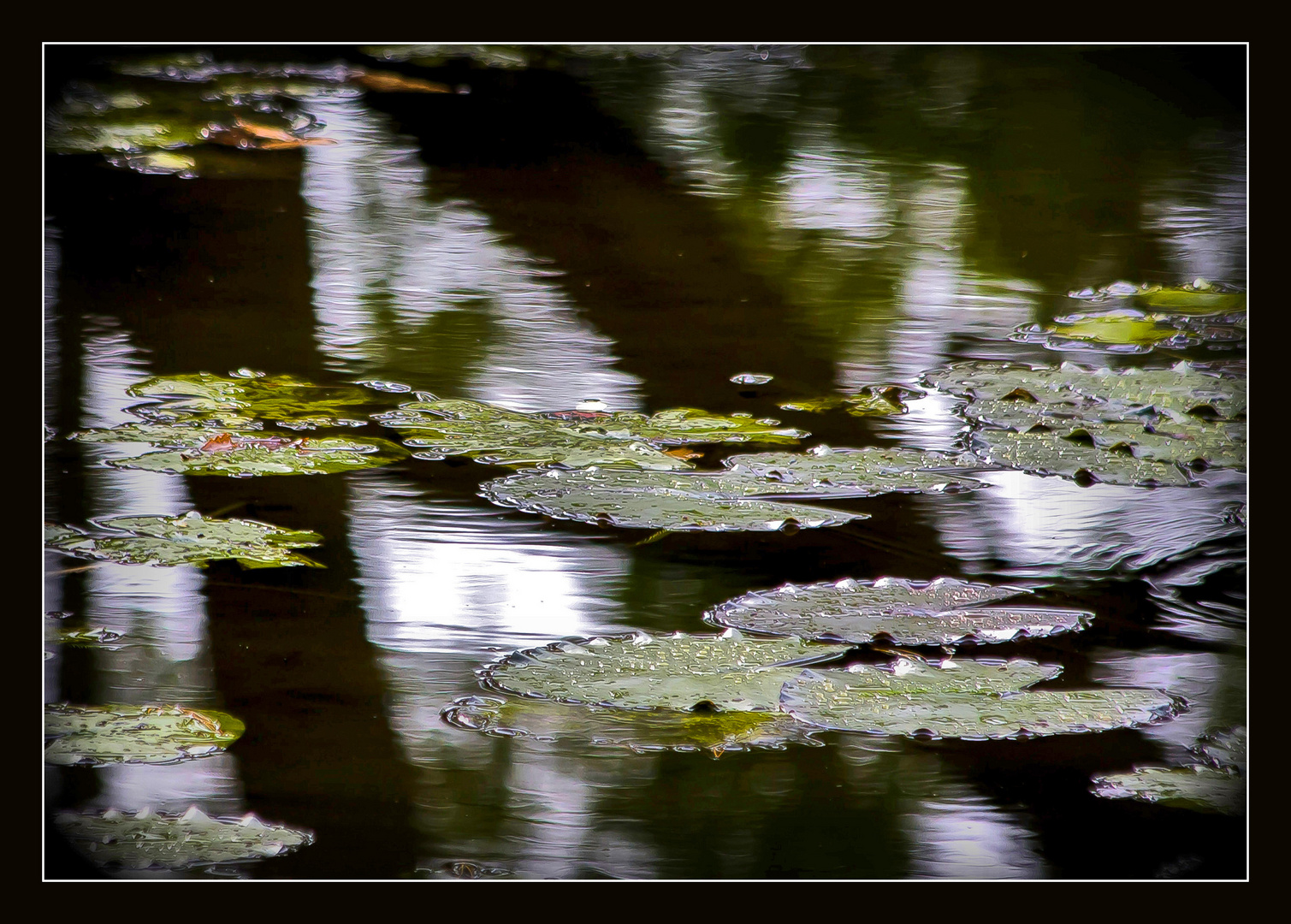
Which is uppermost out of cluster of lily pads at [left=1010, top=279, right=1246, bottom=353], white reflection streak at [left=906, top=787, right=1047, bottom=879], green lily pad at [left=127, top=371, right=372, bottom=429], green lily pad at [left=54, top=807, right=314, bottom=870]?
cluster of lily pads at [left=1010, top=279, right=1246, bottom=353]

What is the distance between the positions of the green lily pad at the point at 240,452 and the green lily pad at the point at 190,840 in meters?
0.79

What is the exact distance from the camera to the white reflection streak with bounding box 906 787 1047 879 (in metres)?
2.09

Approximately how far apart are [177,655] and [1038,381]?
214 centimetres

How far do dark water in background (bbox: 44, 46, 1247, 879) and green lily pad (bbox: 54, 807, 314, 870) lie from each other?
0.10 ft

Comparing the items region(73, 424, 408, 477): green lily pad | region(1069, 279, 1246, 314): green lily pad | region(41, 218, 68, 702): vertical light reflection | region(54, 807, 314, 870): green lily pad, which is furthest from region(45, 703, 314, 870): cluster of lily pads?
region(1069, 279, 1246, 314): green lily pad

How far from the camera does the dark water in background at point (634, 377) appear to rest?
2.10 metres

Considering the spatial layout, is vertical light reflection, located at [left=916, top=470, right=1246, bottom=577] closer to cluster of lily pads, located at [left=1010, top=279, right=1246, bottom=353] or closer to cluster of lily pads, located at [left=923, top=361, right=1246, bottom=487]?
cluster of lily pads, located at [left=923, top=361, right=1246, bottom=487]

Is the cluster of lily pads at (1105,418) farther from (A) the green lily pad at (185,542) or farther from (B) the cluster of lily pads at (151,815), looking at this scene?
(B) the cluster of lily pads at (151,815)

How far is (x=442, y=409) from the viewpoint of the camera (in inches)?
102

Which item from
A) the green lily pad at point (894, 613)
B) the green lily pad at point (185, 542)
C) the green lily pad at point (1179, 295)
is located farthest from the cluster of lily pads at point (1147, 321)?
the green lily pad at point (185, 542)

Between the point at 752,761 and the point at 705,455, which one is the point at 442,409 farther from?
the point at 752,761

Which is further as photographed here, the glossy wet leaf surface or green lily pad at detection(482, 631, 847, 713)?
the glossy wet leaf surface

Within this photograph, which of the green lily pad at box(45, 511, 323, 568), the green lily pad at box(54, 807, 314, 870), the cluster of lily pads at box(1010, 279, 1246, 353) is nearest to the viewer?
the green lily pad at box(54, 807, 314, 870)

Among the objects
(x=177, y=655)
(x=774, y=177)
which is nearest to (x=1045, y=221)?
(x=774, y=177)
